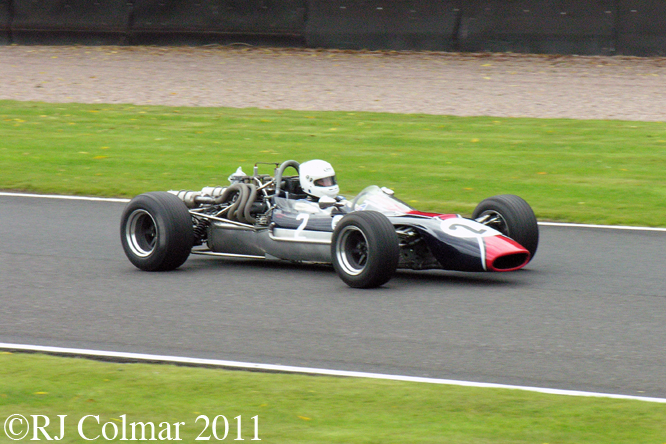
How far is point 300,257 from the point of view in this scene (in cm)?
920

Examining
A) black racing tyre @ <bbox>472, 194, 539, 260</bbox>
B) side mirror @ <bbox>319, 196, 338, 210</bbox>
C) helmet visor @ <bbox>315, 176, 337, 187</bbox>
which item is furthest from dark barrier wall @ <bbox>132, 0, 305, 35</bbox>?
black racing tyre @ <bbox>472, 194, 539, 260</bbox>

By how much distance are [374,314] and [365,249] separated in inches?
37.3

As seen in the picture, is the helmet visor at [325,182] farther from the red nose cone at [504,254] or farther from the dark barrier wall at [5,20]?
the dark barrier wall at [5,20]

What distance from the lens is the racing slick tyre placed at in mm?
8211

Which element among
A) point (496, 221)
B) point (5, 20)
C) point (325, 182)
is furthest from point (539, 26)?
point (325, 182)

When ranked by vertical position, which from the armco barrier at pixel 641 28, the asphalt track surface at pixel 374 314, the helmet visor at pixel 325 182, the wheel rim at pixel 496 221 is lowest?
the asphalt track surface at pixel 374 314

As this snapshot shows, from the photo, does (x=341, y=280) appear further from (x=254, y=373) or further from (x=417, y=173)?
(x=417, y=173)

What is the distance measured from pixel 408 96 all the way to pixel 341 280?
1191 cm

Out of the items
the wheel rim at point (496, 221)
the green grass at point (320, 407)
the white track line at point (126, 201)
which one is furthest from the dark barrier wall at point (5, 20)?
the green grass at point (320, 407)

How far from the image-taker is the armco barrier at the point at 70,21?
24891mm

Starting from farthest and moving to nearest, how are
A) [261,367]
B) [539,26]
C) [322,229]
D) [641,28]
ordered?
[539,26] < [641,28] < [322,229] < [261,367]

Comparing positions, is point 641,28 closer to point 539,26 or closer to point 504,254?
point 539,26

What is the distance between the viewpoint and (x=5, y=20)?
84.4 feet

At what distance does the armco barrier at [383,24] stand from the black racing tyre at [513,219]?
1405 centimetres
